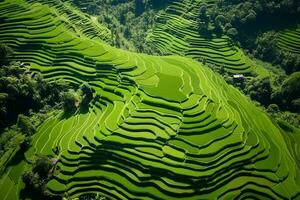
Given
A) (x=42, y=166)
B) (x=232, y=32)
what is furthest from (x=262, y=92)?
(x=42, y=166)

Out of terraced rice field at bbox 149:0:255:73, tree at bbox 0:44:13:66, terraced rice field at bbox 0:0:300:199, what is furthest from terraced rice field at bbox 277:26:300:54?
tree at bbox 0:44:13:66

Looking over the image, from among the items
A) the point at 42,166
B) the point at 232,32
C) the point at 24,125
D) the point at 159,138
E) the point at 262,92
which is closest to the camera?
the point at 42,166

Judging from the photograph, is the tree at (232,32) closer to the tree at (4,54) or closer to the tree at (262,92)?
the tree at (262,92)

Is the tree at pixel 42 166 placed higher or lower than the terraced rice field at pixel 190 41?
lower

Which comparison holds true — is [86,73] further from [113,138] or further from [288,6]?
[288,6]

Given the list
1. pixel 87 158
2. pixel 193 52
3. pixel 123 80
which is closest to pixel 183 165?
pixel 87 158

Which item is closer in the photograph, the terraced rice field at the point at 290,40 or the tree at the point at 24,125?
the tree at the point at 24,125

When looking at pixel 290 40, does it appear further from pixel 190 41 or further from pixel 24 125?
pixel 24 125

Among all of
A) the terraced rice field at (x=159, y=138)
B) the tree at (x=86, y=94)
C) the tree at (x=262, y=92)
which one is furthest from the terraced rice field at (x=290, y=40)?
the tree at (x=86, y=94)
